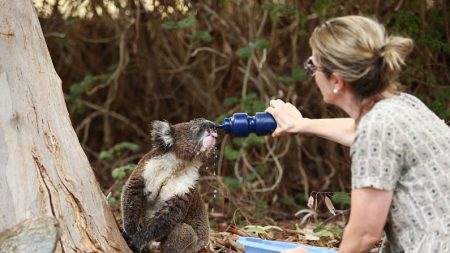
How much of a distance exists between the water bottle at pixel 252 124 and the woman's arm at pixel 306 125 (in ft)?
0.10

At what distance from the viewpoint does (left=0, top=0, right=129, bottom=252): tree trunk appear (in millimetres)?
3834

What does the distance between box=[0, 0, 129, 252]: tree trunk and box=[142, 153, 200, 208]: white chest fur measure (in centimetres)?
53

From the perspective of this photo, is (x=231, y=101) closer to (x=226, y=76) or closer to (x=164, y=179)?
(x=226, y=76)

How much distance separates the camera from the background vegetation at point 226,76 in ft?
23.4

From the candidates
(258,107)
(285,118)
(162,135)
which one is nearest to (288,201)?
(258,107)

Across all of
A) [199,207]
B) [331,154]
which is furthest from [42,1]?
[331,154]

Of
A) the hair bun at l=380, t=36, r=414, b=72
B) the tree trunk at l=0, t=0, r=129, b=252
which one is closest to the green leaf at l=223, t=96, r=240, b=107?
the tree trunk at l=0, t=0, r=129, b=252

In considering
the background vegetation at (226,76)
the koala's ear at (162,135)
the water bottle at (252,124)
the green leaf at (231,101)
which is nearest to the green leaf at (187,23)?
the background vegetation at (226,76)

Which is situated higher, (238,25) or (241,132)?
(238,25)

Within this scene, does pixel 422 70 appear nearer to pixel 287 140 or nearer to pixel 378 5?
pixel 378 5

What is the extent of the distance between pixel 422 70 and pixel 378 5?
0.76 metres

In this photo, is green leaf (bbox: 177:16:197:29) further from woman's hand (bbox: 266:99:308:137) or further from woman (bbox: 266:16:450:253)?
woman (bbox: 266:16:450:253)

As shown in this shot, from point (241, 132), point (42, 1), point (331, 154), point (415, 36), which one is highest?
point (42, 1)

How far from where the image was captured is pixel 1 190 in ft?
12.5
